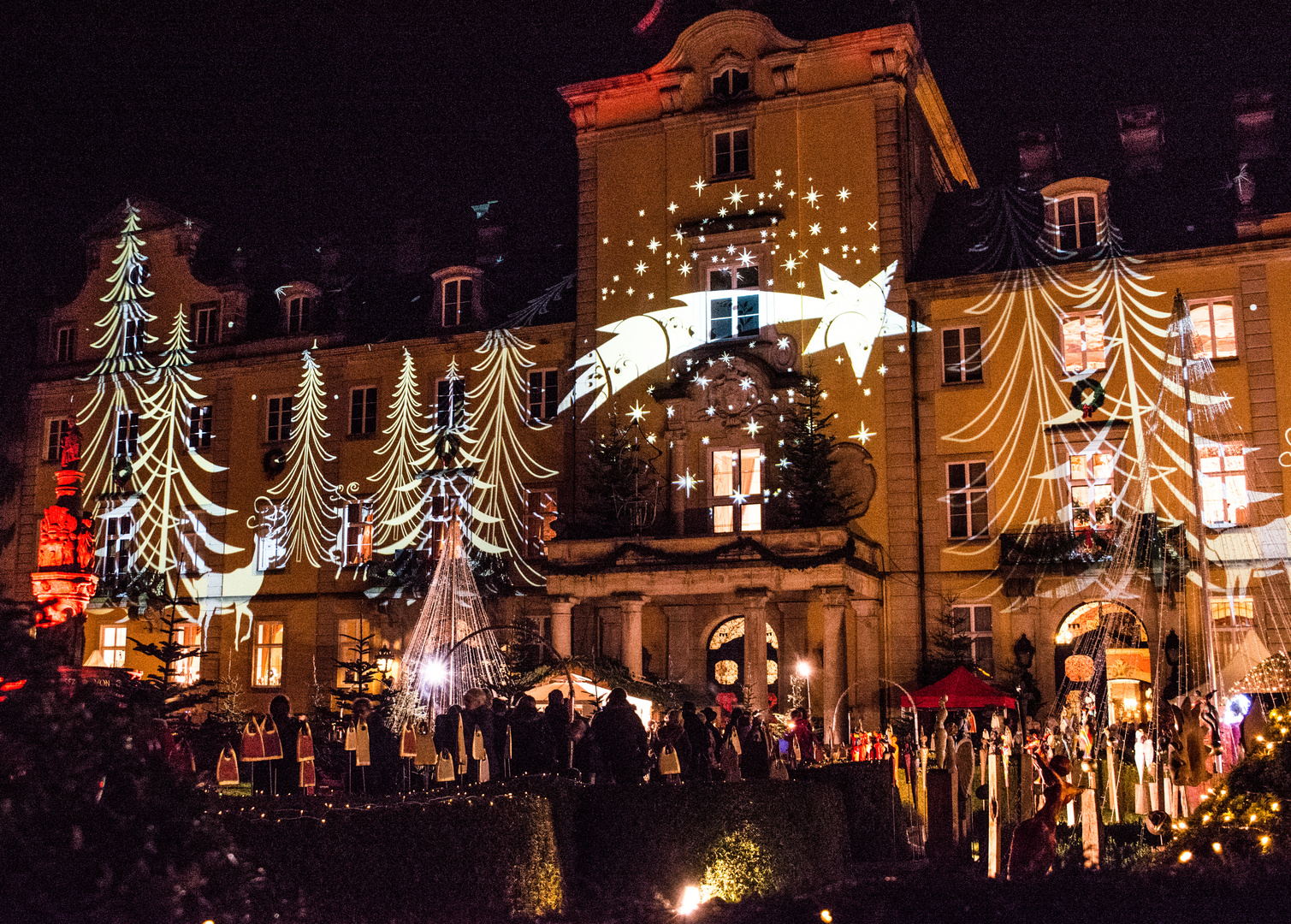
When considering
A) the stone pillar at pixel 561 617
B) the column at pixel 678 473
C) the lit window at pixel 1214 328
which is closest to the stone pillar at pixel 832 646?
the column at pixel 678 473

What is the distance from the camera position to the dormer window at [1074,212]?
3241cm

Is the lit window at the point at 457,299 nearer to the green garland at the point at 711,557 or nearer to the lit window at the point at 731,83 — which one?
the lit window at the point at 731,83

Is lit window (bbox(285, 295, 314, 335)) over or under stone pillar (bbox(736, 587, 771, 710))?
over

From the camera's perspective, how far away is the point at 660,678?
3106cm

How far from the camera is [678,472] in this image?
109 feet

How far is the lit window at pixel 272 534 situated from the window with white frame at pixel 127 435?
483 centimetres

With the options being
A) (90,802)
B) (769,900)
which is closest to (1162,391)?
→ (769,900)

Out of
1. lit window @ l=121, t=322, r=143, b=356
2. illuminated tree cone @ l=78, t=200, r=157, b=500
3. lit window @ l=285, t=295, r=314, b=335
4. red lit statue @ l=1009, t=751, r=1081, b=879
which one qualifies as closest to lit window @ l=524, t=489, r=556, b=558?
lit window @ l=285, t=295, r=314, b=335

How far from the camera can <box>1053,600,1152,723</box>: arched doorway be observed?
30078mm

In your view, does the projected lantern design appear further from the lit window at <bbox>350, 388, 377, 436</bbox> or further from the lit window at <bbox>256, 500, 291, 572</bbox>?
the lit window at <bbox>256, 500, 291, 572</bbox>

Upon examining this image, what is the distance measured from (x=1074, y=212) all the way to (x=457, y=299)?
15943 millimetres

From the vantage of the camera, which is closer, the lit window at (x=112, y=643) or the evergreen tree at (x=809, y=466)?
the evergreen tree at (x=809, y=466)

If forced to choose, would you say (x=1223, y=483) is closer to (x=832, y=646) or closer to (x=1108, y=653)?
(x=1108, y=653)

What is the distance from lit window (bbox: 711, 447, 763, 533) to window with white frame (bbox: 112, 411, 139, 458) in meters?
18.0
